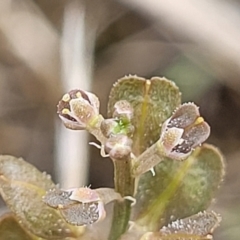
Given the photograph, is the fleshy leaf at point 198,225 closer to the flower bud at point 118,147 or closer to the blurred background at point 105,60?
the flower bud at point 118,147

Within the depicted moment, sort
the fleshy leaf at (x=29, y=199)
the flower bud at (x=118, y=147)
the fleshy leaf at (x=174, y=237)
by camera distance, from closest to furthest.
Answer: the flower bud at (x=118, y=147) < the fleshy leaf at (x=174, y=237) < the fleshy leaf at (x=29, y=199)

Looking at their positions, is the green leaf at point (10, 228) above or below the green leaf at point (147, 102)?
below

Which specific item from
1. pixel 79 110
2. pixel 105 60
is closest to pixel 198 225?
pixel 79 110

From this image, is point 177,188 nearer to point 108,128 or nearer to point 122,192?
point 122,192

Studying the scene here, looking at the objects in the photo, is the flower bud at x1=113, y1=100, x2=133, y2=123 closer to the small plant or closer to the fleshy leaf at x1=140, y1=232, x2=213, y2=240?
the small plant

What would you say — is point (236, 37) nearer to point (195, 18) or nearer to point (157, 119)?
point (195, 18)

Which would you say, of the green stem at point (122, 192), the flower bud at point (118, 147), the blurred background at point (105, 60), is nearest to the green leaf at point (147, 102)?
the green stem at point (122, 192)
